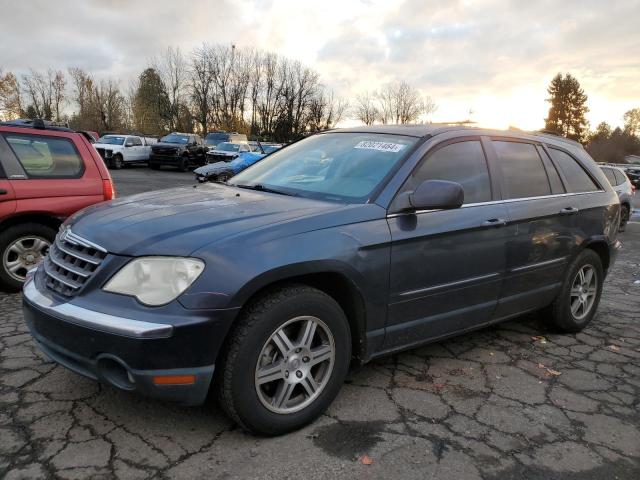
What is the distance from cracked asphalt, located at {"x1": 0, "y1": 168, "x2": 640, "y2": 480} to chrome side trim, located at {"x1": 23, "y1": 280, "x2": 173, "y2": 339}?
0.65 meters

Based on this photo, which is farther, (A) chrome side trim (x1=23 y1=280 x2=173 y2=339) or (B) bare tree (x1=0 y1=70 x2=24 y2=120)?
(B) bare tree (x1=0 y1=70 x2=24 y2=120)

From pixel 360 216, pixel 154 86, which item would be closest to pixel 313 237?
pixel 360 216

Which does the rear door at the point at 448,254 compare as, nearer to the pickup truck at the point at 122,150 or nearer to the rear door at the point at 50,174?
the rear door at the point at 50,174

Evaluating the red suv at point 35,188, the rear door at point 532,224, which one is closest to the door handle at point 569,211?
the rear door at point 532,224

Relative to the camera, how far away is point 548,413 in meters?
3.18

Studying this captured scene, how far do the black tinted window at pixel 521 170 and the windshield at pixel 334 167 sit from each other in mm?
885

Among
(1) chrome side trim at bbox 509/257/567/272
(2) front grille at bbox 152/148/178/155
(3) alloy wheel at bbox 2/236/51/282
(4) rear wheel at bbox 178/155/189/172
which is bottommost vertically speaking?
(4) rear wheel at bbox 178/155/189/172

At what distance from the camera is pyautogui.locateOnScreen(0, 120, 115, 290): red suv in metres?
4.95

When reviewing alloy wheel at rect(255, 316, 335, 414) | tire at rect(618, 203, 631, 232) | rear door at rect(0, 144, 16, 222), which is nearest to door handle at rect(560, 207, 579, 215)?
alloy wheel at rect(255, 316, 335, 414)

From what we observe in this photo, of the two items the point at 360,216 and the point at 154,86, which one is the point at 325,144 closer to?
the point at 360,216

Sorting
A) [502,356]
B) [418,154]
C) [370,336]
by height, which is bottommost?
[502,356]

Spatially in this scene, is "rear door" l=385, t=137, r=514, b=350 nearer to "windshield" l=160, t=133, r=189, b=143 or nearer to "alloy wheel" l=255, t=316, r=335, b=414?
"alloy wheel" l=255, t=316, r=335, b=414

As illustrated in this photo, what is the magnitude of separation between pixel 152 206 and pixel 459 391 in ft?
7.50

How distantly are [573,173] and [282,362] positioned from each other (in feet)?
11.0
